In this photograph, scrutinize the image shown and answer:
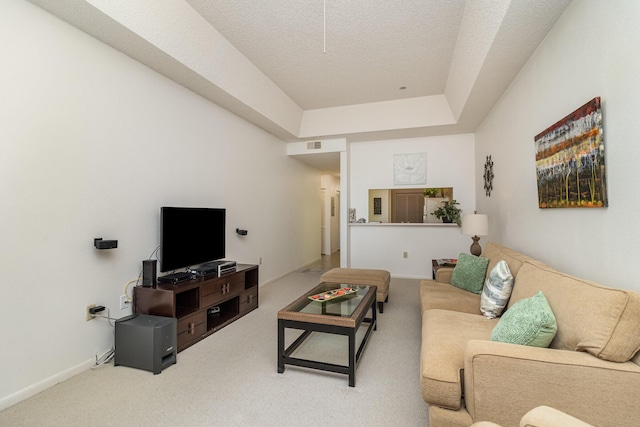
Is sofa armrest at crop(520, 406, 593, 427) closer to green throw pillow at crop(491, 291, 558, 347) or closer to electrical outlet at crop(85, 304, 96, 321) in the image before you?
green throw pillow at crop(491, 291, 558, 347)

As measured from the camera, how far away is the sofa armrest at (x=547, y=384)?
44.4 inches

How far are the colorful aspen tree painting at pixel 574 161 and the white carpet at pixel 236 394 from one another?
1599 millimetres

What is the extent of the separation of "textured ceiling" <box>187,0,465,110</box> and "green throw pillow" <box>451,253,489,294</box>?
232cm

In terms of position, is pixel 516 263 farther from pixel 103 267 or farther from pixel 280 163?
pixel 280 163

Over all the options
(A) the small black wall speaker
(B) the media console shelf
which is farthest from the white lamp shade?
(A) the small black wall speaker

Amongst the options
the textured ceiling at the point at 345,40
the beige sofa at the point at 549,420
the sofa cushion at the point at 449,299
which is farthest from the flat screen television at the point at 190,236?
the beige sofa at the point at 549,420

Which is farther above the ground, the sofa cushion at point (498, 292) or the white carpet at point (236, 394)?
the sofa cushion at point (498, 292)

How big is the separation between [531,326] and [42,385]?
296 centimetres

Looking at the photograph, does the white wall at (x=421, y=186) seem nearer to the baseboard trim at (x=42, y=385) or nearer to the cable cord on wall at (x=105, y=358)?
the cable cord on wall at (x=105, y=358)

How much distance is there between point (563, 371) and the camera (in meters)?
1.17

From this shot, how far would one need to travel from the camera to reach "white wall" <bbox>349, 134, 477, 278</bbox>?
525 cm

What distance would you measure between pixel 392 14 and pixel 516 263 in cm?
243

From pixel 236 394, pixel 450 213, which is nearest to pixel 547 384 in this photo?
pixel 236 394

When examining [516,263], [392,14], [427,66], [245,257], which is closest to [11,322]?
[245,257]
